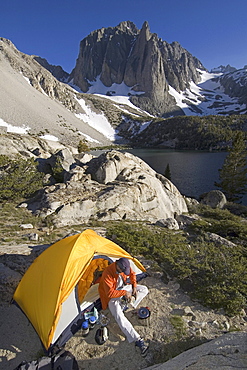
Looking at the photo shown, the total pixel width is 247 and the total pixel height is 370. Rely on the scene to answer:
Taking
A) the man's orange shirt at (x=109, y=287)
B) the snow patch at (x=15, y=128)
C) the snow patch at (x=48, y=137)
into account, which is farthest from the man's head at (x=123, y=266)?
the snow patch at (x=15, y=128)

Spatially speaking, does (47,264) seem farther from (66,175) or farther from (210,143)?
(210,143)

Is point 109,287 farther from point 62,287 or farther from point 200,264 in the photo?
point 200,264

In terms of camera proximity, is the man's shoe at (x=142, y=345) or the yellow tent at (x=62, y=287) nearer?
the man's shoe at (x=142, y=345)

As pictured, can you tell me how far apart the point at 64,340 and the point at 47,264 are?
210 centimetres

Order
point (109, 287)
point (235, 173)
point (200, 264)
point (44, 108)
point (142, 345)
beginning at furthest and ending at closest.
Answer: point (44, 108)
point (235, 173)
point (200, 264)
point (109, 287)
point (142, 345)

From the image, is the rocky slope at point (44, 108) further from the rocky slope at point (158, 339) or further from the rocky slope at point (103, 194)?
the rocky slope at point (158, 339)

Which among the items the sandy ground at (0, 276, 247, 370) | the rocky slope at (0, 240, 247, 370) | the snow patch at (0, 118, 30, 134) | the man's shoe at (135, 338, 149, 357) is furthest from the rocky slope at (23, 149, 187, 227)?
the snow patch at (0, 118, 30, 134)

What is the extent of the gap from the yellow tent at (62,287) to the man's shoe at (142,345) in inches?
66.9

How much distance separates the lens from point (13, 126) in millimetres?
79438

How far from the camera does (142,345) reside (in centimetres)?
467

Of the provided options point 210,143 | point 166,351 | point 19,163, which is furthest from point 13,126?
point 210,143

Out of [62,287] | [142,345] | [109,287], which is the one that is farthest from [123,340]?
[62,287]

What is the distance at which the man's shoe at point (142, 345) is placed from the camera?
4.62m

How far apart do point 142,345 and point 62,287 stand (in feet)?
8.35
